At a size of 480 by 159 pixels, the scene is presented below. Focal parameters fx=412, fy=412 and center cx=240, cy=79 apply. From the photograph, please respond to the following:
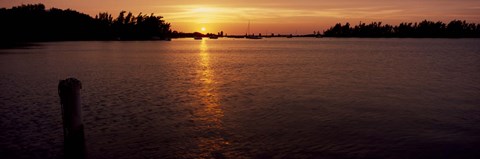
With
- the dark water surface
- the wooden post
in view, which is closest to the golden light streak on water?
the dark water surface

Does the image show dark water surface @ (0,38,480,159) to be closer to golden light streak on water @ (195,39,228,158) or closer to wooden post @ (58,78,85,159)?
golden light streak on water @ (195,39,228,158)

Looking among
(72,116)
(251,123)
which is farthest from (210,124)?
(72,116)

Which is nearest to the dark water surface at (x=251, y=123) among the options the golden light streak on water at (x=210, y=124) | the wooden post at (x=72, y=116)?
the golden light streak on water at (x=210, y=124)

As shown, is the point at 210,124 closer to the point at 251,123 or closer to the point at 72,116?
the point at 251,123

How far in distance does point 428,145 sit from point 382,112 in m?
5.88

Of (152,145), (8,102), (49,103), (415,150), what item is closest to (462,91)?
(415,150)

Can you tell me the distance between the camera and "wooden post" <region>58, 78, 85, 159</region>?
879 centimetres

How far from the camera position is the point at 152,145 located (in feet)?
39.5

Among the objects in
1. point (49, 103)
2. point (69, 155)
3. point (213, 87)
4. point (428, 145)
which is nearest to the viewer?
point (69, 155)

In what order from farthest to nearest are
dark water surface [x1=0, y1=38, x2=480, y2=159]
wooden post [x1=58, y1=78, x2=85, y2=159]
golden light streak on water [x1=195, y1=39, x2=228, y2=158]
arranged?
golden light streak on water [x1=195, y1=39, x2=228, y2=158] < dark water surface [x1=0, y1=38, x2=480, y2=159] < wooden post [x1=58, y1=78, x2=85, y2=159]

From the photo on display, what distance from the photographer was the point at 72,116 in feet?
29.8

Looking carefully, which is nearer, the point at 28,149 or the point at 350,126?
the point at 28,149

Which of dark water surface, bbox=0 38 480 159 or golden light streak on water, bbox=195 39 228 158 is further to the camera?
golden light streak on water, bbox=195 39 228 158

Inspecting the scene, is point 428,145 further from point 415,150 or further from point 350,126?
point 350,126
